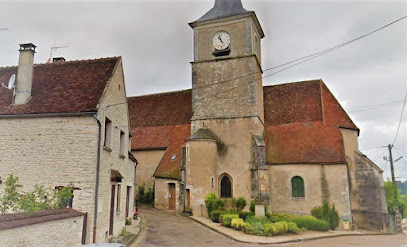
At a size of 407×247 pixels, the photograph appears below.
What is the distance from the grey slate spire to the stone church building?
0.29 ft

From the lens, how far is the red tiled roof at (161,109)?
28109 mm

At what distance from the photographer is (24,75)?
41.5 feet

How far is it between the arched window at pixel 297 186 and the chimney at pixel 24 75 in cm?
1588

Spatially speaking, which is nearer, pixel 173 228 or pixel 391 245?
pixel 391 245

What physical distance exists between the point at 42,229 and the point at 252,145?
16.0 m

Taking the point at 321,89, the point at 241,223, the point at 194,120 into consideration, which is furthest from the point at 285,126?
the point at 241,223

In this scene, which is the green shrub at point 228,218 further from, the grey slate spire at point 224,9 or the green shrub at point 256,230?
the grey slate spire at point 224,9

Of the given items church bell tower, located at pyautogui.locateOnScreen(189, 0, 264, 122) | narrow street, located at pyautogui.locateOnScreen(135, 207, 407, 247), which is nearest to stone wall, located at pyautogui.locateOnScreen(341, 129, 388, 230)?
narrow street, located at pyautogui.locateOnScreen(135, 207, 407, 247)

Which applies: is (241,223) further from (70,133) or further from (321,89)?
(321,89)

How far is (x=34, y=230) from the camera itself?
23.4 ft

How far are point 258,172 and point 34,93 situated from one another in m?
13.6

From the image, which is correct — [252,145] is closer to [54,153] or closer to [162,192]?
[162,192]

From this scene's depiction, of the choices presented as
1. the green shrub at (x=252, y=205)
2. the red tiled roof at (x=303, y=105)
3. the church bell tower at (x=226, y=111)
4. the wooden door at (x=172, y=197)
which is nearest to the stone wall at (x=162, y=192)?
the wooden door at (x=172, y=197)

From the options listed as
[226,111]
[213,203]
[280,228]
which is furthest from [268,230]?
[226,111]
